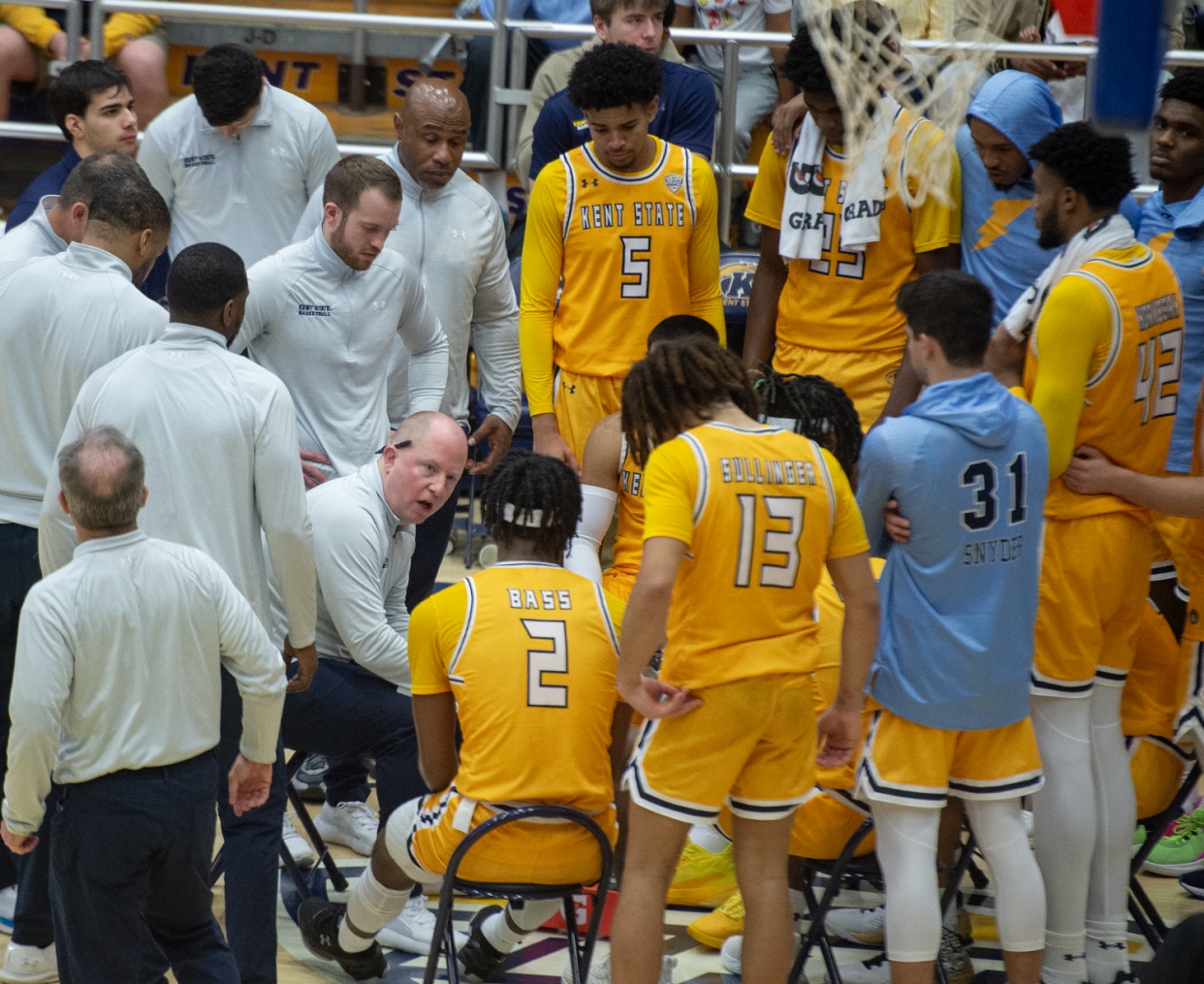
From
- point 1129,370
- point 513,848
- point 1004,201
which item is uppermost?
point 1004,201

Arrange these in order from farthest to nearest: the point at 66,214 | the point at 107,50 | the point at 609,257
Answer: the point at 107,50
the point at 609,257
the point at 66,214

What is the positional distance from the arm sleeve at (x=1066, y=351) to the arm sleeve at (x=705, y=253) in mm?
1289

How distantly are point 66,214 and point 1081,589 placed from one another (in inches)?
112

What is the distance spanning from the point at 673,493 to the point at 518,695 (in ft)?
1.92

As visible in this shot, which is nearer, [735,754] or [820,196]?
[735,754]

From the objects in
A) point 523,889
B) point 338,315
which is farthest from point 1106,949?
point 338,315

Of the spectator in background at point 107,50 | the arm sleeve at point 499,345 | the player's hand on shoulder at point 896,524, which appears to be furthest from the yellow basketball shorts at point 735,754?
the spectator in background at point 107,50

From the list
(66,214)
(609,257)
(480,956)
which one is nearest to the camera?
(480,956)

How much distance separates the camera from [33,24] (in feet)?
23.5

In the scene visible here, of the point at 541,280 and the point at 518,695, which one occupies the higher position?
the point at 541,280

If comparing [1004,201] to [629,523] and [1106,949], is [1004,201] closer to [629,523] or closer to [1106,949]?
[629,523]

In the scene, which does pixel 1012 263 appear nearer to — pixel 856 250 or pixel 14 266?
pixel 856 250

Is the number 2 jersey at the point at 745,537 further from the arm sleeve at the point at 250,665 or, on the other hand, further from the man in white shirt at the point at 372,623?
the man in white shirt at the point at 372,623

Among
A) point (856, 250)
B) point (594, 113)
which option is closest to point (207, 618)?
point (594, 113)
